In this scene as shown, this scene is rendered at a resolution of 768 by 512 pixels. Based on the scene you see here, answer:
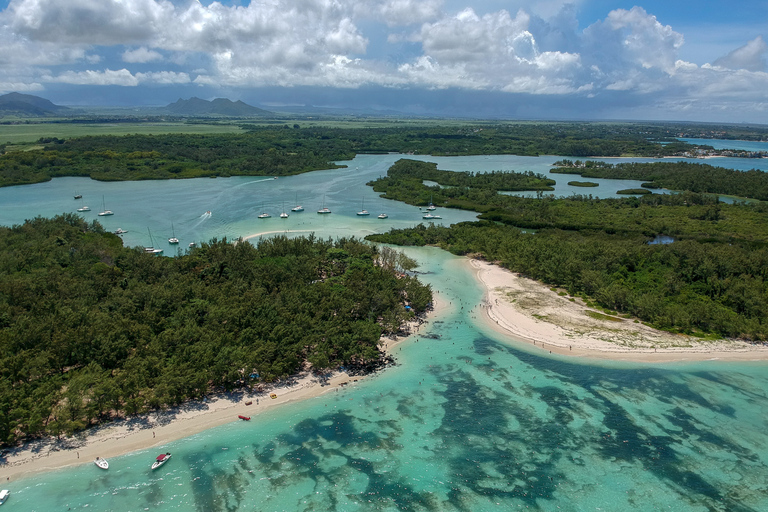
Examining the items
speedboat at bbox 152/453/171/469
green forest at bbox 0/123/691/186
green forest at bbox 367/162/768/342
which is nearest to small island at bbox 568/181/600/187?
green forest at bbox 367/162/768/342

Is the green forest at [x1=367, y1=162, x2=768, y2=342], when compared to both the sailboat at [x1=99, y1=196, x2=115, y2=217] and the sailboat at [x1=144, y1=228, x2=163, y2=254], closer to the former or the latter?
the sailboat at [x1=144, y1=228, x2=163, y2=254]

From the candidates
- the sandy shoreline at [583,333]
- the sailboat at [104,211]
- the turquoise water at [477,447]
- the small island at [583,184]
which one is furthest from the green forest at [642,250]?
the sailboat at [104,211]

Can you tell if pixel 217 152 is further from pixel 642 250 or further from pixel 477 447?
pixel 477 447

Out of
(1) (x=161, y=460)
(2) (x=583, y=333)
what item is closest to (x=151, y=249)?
(1) (x=161, y=460)

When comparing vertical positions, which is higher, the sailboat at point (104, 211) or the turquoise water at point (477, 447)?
the sailboat at point (104, 211)

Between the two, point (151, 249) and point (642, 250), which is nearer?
point (642, 250)

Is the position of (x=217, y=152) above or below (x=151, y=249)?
above

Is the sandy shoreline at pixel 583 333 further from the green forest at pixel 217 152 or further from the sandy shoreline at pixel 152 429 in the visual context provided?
the green forest at pixel 217 152
